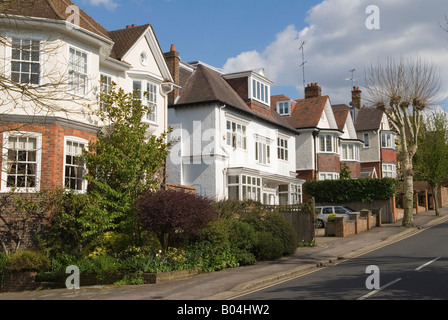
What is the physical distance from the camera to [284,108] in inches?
1778

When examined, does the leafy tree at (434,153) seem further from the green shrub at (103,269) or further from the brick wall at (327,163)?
Result: the green shrub at (103,269)

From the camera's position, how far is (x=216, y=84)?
105 ft

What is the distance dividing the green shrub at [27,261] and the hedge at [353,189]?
24496 millimetres

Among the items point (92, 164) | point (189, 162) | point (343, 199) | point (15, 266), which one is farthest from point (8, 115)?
point (343, 199)

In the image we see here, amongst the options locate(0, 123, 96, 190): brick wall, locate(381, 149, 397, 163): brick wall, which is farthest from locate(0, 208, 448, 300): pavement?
locate(381, 149, 397, 163): brick wall

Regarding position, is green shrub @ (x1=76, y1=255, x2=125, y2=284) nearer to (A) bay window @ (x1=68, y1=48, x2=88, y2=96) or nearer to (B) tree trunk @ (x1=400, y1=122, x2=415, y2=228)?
(A) bay window @ (x1=68, y1=48, x2=88, y2=96)

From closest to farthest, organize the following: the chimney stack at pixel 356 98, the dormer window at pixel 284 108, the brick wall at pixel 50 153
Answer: the brick wall at pixel 50 153 < the dormer window at pixel 284 108 < the chimney stack at pixel 356 98

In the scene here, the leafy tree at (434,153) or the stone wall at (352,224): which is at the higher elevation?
the leafy tree at (434,153)

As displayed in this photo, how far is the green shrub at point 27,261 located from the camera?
51.0 ft

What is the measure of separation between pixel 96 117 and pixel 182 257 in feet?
23.4

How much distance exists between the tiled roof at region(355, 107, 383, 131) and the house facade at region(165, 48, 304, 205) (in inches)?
840

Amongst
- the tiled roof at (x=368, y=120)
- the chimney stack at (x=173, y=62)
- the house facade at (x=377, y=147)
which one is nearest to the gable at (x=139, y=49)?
the chimney stack at (x=173, y=62)

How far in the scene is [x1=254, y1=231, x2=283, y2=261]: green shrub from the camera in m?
18.7
